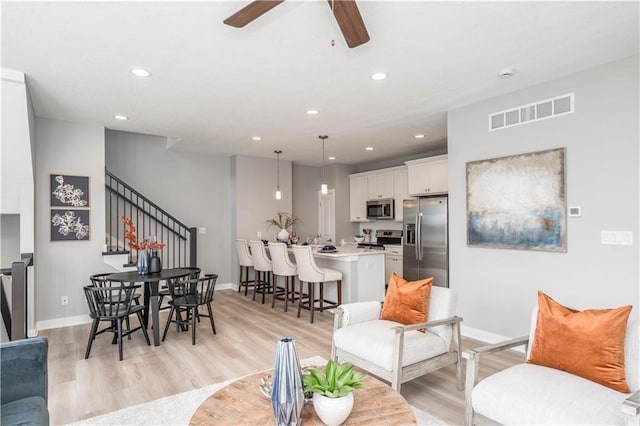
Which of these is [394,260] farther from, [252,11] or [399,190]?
[252,11]

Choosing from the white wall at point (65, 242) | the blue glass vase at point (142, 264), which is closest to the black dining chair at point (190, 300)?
the blue glass vase at point (142, 264)

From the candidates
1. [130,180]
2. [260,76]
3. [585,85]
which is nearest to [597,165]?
[585,85]

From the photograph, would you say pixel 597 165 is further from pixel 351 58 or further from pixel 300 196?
pixel 300 196

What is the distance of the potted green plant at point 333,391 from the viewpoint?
156 cm

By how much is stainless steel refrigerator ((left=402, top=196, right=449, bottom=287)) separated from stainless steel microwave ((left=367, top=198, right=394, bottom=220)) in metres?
0.94

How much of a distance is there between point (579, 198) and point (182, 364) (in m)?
4.09

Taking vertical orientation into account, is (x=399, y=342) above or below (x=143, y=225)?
below

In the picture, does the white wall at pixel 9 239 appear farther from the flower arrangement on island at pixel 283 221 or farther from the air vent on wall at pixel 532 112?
the air vent on wall at pixel 532 112

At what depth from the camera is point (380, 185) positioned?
7.98 m

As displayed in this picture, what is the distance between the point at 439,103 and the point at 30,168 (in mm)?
4790

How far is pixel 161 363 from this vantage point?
352cm

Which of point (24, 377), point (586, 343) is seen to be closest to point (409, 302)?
point (586, 343)

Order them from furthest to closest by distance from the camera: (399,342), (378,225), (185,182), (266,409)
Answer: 1. (378,225)
2. (185,182)
3. (399,342)
4. (266,409)

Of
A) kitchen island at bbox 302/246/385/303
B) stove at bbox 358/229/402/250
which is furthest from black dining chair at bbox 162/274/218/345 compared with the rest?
stove at bbox 358/229/402/250
